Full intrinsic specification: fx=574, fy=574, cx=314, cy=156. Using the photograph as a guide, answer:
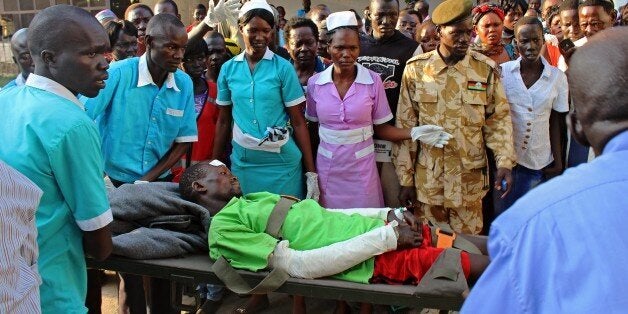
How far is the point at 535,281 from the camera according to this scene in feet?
3.33

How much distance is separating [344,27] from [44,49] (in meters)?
1.93

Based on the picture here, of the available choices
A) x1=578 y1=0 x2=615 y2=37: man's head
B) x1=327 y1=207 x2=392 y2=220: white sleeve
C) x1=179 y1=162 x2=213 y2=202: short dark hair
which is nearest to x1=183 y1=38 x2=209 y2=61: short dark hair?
x1=179 y1=162 x2=213 y2=202: short dark hair

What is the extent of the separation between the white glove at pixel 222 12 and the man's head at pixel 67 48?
1753 millimetres

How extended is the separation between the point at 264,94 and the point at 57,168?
1815 millimetres

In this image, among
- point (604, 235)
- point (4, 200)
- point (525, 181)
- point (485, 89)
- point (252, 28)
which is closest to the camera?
point (604, 235)

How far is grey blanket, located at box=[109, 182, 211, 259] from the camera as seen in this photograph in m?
2.81

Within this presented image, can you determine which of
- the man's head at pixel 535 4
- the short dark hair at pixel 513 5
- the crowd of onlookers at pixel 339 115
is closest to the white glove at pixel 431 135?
the crowd of onlookers at pixel 339 115

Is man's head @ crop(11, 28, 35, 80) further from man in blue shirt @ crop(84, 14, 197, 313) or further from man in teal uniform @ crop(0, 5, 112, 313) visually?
man in teal uniform @ crop(0, 5, 112, 313)

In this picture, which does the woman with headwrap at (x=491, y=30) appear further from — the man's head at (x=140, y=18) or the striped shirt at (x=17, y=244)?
the striped shirt at (x=17, y=244)

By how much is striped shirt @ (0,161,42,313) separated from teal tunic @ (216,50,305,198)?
6.74 ft

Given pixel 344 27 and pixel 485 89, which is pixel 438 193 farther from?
pixel 344 27

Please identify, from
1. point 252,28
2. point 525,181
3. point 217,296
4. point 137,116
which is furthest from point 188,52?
point 525,181

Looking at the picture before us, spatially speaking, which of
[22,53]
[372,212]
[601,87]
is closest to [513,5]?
[372,212]

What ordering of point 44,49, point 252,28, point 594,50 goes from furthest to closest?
point 252,28
point 44,49
point 594,50
